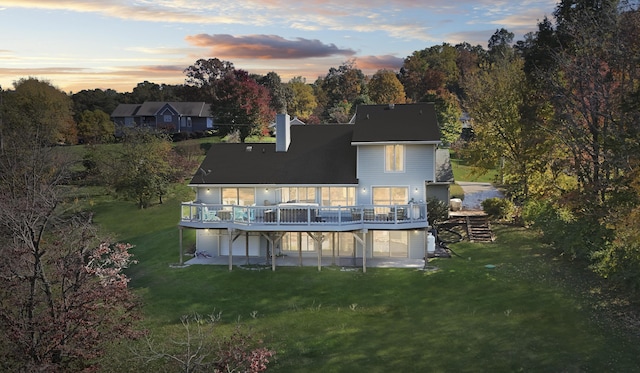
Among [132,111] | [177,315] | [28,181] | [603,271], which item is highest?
[132,111]

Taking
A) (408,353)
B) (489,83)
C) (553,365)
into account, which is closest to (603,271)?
(553,365)

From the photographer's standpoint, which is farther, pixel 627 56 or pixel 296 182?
pixel 296 182

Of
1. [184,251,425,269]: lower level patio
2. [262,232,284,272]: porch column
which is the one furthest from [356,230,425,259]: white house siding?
[262,232,284,272]: porch column

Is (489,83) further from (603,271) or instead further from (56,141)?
(56,141)

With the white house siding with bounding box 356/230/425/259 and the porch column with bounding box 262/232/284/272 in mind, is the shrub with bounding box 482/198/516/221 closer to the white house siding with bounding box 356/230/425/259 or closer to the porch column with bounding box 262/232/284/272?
the white house siding with bounding box 356/230/425/259

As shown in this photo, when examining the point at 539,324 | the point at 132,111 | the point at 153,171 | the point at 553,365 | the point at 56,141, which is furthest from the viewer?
the point at 132,111

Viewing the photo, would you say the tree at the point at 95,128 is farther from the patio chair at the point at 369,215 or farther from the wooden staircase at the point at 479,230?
the patio chair at the point at 369,215
